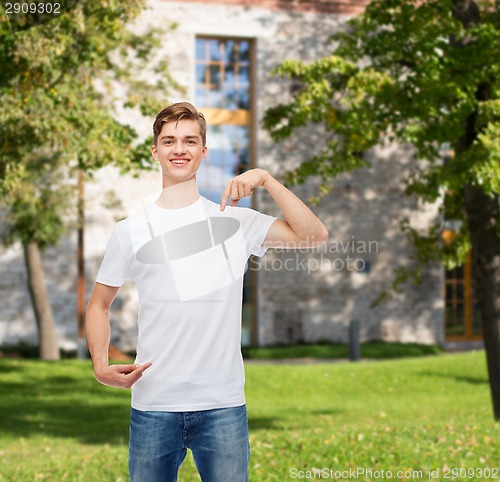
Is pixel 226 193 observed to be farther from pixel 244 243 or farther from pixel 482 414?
pixel 482 414

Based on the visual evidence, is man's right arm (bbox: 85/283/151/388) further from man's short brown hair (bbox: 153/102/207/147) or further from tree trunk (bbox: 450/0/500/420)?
tree trunk (bbox: 450/0/500/420)

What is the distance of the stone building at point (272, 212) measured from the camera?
74.2 feet

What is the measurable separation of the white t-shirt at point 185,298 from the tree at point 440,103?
6.49 m

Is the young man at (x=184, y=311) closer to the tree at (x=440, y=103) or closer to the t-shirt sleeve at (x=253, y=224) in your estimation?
the t-shirt sleeve at (x=253, y=224)

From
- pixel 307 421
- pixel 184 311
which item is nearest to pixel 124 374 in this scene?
pixel 184 311

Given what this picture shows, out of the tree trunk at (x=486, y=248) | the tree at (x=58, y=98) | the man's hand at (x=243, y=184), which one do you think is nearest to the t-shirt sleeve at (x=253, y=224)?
the man's hand at (x=243, y=184)

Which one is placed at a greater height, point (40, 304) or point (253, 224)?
point (253, 224)

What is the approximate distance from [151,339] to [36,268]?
1774 cm

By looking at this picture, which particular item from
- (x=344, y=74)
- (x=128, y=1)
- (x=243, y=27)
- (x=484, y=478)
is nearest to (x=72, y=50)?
(x=128, y=1)

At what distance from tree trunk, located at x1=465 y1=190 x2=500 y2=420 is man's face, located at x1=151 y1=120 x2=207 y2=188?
813 cm

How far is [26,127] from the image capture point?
31.0ft

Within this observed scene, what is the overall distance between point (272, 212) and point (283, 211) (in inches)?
845

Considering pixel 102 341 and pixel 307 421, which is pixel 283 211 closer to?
pixel 102 341

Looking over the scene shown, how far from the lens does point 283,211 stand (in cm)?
285
